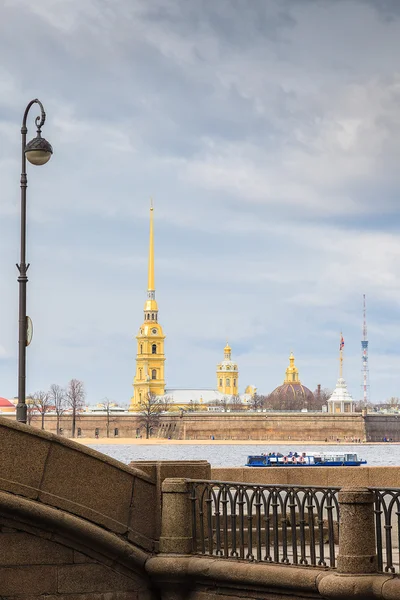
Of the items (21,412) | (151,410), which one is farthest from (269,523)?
→ (151,410)

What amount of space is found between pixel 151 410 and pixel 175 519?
159 metres

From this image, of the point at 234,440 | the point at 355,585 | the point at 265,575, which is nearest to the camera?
the point at 355,585

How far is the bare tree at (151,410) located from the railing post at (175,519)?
153 meters

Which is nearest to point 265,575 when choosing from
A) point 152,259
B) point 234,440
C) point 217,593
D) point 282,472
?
point 217,593

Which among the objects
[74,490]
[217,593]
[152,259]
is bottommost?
[217,593]

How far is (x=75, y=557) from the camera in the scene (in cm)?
1133

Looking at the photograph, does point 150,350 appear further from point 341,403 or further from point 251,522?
point 251,522

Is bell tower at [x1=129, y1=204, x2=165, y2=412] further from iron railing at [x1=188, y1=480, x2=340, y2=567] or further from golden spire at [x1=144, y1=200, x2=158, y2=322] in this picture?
iron railing at [x1=188, y1=480, x2=340, y2=567]

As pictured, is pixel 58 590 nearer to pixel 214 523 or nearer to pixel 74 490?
pixel 74 490

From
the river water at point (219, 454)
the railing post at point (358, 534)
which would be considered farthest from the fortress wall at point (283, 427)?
the railing post at point (358, 534)

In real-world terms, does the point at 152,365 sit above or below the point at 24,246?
above

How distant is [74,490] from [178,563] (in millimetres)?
1194

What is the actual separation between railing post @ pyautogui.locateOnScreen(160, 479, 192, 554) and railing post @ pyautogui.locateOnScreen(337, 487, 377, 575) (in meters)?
2.00

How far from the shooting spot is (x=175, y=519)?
462 inches
